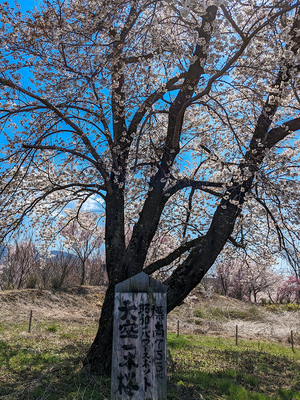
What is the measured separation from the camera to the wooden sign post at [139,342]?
3.37m

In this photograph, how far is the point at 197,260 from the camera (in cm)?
576

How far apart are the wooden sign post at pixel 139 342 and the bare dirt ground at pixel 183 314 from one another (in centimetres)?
945

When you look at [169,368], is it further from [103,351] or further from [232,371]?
[103,351]

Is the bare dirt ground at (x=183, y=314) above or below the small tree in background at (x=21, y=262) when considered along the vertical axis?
below

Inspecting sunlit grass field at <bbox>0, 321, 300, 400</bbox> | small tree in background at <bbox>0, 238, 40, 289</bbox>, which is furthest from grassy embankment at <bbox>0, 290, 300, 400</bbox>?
small tree in background at <bbox>0, 238, 40, 289</bbox>

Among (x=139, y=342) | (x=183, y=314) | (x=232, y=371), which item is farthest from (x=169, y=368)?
(x=183, y=314)

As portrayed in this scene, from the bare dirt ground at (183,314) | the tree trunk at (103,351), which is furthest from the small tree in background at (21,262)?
the tree trunk at (103,351)

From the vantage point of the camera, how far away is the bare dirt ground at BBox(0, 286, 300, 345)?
14.3 meters

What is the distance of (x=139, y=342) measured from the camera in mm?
3459

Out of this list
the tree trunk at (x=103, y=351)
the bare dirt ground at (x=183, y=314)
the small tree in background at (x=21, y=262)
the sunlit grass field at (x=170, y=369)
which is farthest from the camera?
the small tree in background at (x=21, y=262)

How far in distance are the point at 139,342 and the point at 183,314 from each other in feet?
52.5

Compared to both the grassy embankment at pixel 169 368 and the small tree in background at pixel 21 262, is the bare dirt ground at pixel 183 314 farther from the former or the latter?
the small tree in background at pixel 21 262

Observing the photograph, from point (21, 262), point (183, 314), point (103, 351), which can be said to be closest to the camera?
point (103, 351)

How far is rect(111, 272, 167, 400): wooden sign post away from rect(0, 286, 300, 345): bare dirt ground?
9451mm
